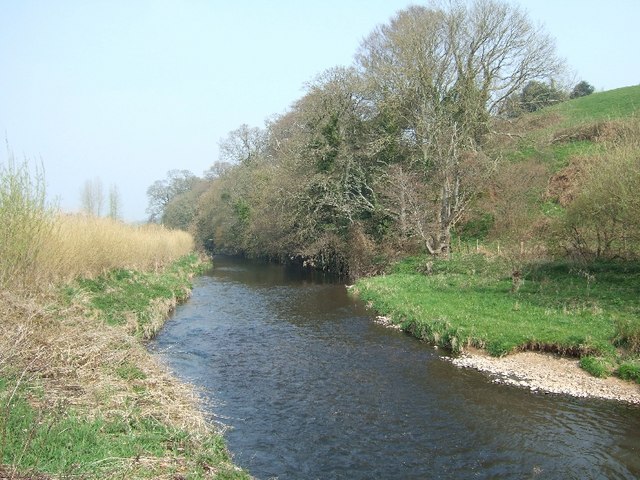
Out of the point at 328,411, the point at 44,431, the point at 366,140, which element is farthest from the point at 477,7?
the point at 44,431

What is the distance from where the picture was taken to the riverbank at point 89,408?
6066 mm

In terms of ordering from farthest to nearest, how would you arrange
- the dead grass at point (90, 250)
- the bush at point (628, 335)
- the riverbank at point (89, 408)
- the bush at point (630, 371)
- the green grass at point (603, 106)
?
the green grass at point (603, 106)
the dead grass at point (90, 250)
the bush at point (628, 335)
the bush at point (630, 371)
the riverbank at point (89, 408)

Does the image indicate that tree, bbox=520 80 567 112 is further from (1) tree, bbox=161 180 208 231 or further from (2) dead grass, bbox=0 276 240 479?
(1) tree, bbox=161 180 208 231

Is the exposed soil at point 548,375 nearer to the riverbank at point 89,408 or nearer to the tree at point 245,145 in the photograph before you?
the riverbank at point 89,408

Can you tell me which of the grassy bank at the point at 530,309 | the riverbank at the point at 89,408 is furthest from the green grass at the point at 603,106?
the riverbank at the point at 89,408

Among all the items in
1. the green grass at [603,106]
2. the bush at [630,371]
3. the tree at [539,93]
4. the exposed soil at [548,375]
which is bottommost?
the exposed soil at [548,375]

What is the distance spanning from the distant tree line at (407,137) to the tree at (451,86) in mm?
77

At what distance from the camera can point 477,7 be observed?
32875mm

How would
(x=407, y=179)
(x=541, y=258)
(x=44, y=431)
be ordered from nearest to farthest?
(x=44, y=431) → (x=541, y=258) → (x=407, y=179)

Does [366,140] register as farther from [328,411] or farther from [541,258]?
[328,411]

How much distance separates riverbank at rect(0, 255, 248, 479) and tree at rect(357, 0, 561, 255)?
74.1 ft

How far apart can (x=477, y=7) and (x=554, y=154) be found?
13.0 metres

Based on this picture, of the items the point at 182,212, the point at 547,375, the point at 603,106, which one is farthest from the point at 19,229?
the point at 182,212

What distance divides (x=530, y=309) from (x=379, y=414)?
8620 millimetres
